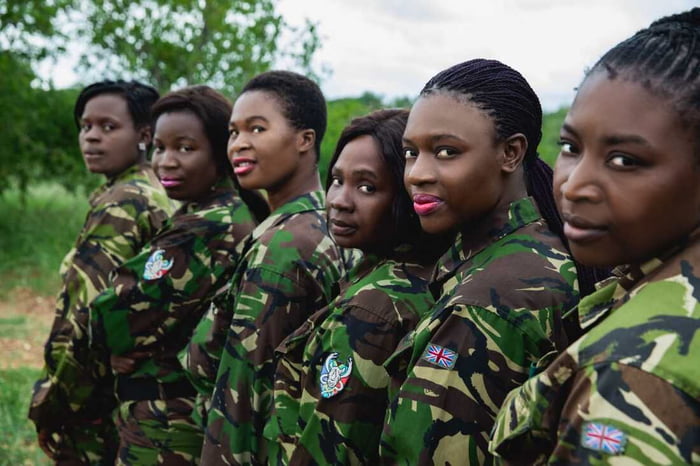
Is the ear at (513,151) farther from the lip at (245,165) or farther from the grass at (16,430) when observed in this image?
the grass at (16,430)

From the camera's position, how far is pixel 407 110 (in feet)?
7.52

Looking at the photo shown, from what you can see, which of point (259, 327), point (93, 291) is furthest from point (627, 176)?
point (93, 291)

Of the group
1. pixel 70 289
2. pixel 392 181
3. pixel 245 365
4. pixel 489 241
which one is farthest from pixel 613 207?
pixel 70 289

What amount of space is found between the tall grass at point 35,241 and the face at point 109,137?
6558 millimetres

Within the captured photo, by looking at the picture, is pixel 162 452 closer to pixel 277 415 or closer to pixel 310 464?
pixel 277 415

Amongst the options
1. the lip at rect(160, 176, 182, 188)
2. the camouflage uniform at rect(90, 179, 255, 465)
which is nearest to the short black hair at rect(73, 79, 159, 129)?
the lip at rect(160, 176, 182, 188)

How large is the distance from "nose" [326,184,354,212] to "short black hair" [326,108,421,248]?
0.13m

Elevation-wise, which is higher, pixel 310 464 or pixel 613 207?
pixel 613 207

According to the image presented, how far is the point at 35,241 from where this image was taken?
1170 centimetres

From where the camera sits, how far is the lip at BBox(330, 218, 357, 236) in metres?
2.17

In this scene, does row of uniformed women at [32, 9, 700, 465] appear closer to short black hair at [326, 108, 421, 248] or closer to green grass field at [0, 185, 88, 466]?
short black hair at [326, 108, 421, 248]

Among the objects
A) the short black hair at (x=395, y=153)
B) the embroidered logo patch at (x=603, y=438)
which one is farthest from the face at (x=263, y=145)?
the embroidered logo patch at (x=603, y=438)

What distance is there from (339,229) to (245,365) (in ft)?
1.86

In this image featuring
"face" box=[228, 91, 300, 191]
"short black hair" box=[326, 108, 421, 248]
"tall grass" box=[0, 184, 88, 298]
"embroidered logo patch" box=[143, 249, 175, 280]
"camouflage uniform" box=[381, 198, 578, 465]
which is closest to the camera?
"camouflage uniform" box=[381, 198, 578, 465]
